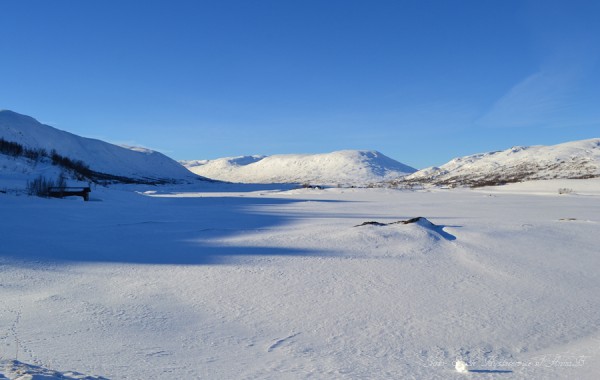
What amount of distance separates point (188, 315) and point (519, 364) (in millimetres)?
2384

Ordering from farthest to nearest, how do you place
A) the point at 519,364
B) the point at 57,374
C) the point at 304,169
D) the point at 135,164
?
1. the point at 304,169
2. the point at 135,164
3. the point at 519,364
4. the point at 57,374

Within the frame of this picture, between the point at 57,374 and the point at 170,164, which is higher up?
the point at 170,164

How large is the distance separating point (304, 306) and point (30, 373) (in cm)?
209

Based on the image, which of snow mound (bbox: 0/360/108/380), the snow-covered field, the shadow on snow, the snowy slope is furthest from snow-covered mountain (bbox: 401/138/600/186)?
the snowy slope

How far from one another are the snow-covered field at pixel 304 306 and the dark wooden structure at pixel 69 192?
268 inches

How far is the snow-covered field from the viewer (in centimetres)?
254

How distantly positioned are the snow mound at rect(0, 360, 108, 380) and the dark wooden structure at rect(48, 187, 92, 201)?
12148mm

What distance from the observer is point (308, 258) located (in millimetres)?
5391

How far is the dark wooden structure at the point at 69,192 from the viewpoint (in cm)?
1297

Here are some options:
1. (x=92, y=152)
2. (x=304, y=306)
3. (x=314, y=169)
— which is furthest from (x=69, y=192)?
(x=314, y=169)

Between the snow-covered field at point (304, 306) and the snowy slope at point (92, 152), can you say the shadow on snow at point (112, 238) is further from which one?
the snowy slope at point (92, 152)

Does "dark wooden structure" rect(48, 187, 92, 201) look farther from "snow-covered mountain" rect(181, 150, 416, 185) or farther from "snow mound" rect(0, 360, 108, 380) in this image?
"snow-covered mountain" rect(181, 150, 416, 185)

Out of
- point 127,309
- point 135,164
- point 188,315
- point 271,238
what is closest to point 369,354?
point 188,315

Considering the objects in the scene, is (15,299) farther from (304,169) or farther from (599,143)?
(304,169)
